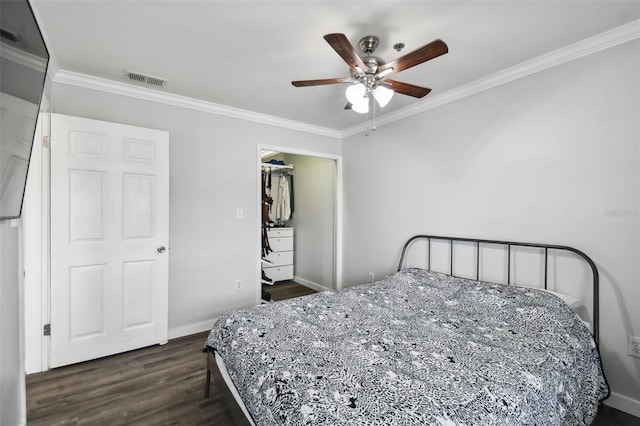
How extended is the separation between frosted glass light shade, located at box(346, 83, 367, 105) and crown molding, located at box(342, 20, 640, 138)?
136 centimetres

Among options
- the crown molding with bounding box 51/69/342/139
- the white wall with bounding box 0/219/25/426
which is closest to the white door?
the crown molding with bounding box 51/69/342/139

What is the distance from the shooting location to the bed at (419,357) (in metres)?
1.11

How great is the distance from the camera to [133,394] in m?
2.08

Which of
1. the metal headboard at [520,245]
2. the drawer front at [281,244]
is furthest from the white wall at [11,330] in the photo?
the drawer front at [281,244]

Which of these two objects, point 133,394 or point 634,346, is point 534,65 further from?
point 133,394

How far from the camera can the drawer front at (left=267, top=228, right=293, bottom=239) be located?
5.06m

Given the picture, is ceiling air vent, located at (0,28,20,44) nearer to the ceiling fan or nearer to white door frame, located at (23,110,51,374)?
the ceiling fan

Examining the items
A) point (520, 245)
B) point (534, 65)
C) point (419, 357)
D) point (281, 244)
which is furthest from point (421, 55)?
point (281, 244)

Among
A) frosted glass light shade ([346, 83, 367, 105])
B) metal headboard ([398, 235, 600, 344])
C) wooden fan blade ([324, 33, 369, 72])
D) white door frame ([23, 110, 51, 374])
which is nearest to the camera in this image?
wooden fan blade ([324, 33, 369, 72])

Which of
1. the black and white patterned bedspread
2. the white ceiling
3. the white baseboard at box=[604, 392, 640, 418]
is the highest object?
the white ceiling

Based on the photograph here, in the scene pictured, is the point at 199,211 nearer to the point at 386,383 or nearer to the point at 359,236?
the point at 359,236

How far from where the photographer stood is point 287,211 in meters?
5.26

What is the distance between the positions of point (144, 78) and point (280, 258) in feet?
11.0

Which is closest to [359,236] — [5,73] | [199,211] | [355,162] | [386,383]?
[355,162]
